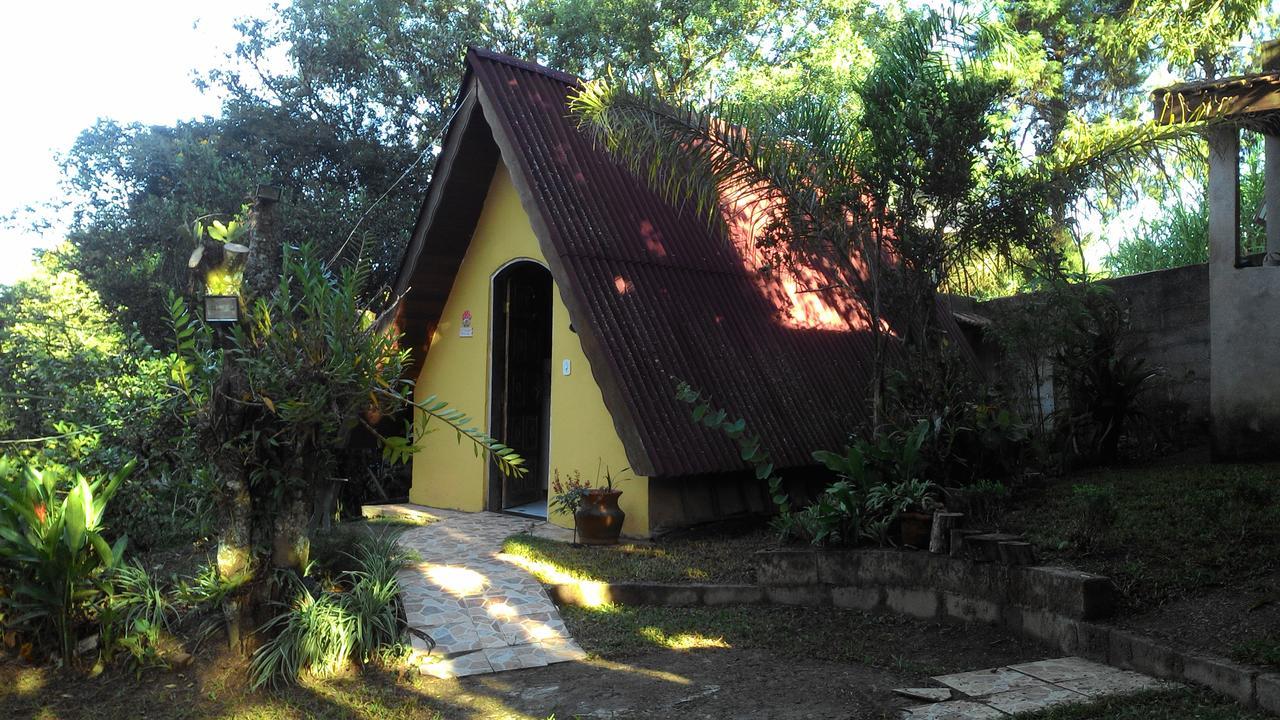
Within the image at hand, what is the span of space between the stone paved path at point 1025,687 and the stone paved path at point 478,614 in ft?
7.40

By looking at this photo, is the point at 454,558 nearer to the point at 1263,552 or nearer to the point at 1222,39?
the point at 1263,552

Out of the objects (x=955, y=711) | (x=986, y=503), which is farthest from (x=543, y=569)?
(x=955, y=711)

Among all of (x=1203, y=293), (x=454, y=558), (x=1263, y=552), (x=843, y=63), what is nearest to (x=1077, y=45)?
(x=843, y=63)

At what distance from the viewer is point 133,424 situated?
5941 mm

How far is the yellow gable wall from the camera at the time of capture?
28.6 ft

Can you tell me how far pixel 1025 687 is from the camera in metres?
4.54

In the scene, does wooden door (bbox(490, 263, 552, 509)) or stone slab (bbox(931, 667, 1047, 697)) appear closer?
stone slab (bbox(931, 667, 1047, 697))

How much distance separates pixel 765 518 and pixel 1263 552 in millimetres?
4395

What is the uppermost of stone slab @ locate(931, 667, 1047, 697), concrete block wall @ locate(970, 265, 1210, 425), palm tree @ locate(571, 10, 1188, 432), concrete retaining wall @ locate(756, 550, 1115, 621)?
palm tree @ locate(571, 10, 1188, 432)

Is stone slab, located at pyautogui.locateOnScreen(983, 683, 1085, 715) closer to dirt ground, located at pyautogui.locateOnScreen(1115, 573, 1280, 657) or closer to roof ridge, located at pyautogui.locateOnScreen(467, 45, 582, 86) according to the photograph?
dirt ground, located at pyautogui.locateOnScreen(1115, 573, 1280, 657)

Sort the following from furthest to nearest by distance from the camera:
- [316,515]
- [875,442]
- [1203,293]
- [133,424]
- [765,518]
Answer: [1203,293], [765,518], [875,442], [316,515], [133,424]

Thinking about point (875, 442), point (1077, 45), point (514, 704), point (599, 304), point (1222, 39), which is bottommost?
point (514, 704)

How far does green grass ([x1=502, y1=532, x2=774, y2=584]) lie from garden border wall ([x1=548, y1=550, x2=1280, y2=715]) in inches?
8.5

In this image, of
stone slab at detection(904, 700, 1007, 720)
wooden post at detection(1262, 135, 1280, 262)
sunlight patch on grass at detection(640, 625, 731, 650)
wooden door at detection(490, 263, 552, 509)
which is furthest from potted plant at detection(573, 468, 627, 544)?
wooden post at detection(1262, 135, 1280, 262)
